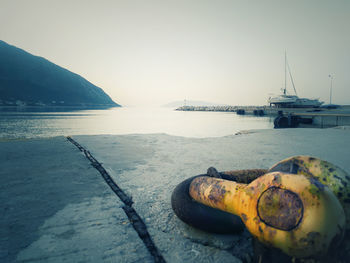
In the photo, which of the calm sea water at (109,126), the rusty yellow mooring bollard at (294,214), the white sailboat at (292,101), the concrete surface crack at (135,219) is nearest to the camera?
the rusty yellow mooring bollard at (294,214)

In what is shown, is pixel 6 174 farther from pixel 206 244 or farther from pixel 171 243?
pixel 206 244

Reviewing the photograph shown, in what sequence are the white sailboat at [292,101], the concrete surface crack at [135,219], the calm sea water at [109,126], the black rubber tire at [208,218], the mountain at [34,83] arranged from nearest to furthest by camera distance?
the concrete surface crack at [135,219] < the black rubber tire at [208,218] < the calm sea water at [109,126] < the white sailboat at [292,101] < the mountain at [34,83]

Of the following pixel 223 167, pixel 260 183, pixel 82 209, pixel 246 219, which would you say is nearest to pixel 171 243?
pixel 246 219

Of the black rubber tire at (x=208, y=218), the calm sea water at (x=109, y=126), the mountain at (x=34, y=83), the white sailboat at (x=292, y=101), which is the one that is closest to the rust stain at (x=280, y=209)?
the black rubber tire at (x=208, y=218)

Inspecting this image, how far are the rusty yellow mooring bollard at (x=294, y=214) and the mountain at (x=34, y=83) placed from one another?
4795 inches

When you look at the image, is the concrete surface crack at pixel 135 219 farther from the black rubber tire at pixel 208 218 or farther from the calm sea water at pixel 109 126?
the calm sea water at pixel 109 126

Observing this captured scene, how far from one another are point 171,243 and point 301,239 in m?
A: 0.83

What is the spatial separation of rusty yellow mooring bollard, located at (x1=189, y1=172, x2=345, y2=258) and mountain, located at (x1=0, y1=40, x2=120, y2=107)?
122 meters

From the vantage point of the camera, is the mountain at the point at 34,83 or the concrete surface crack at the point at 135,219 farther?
the mountain at the point at 34,83

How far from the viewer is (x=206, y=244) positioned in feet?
4.26

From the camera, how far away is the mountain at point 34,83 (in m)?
109

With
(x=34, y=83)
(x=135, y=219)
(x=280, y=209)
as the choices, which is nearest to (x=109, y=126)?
(x=135, y=219)

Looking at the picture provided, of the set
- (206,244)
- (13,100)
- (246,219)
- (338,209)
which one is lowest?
(206,244)

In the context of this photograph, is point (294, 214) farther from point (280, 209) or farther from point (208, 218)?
point (208, 218)
